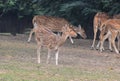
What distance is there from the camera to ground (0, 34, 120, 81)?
1015cm

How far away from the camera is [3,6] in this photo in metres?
30.5

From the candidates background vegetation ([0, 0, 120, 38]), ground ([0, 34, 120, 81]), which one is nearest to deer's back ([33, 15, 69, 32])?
background vegetation ([0, 0, 120, 38])

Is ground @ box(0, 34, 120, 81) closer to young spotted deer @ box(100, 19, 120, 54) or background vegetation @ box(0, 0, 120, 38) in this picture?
young spotted deer @ box(100, 19, 120, 54)

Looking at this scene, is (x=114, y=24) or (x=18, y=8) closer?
(x=114, y=24)

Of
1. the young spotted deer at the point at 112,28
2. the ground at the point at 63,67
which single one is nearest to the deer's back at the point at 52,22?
the young spotted deer at the point at 112,28

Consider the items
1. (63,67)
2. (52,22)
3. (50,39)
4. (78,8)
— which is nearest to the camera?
(63,67)

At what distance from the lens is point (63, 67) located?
1195 centimetres

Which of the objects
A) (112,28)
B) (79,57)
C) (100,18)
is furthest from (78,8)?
(79,57)

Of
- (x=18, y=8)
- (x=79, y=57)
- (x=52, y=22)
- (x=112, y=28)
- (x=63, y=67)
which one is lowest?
(x=18, y=8)

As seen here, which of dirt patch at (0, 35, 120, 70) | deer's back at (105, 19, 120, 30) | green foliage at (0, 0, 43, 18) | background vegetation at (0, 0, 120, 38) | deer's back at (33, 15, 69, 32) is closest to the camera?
dirt patch at (0, 35, 120, 70)

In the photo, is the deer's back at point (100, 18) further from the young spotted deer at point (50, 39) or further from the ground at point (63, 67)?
the young spotted deer at point (50, 39)

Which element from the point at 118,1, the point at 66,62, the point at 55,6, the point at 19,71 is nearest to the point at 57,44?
the point at 66,62

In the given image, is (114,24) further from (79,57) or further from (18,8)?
(18,8)

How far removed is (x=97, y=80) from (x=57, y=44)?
8.95 feet
